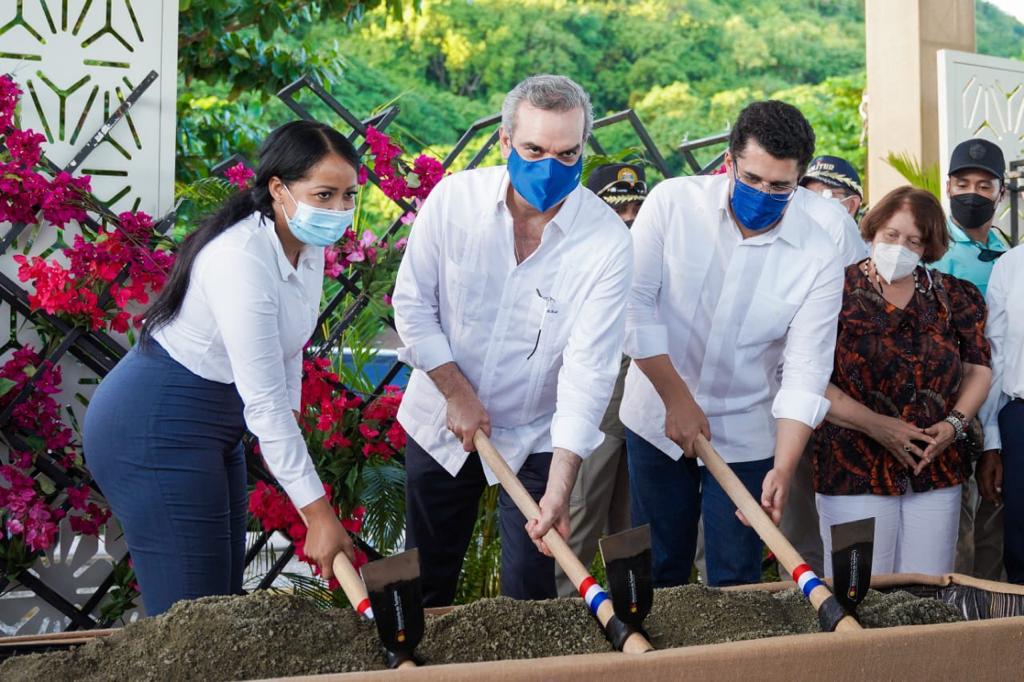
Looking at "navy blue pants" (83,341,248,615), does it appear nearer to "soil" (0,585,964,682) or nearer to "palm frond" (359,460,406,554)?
"soil" (0,585,964,682)

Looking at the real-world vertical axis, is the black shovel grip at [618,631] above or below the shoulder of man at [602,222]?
below

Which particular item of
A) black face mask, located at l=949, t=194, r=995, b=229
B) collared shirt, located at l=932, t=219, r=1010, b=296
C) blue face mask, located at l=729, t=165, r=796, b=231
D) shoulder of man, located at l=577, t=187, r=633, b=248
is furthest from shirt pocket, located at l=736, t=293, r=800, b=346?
black face mask, located at l=949, t=194, r=995, b=229

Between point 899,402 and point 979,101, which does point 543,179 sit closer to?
point 899,402

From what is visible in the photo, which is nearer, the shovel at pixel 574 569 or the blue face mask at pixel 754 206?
the shovel at pixel 574 569

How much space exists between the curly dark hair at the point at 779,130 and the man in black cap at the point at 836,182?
181 cm

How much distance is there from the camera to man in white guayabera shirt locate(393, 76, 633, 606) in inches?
99.7

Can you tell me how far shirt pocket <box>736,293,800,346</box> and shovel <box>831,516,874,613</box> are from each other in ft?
2.72

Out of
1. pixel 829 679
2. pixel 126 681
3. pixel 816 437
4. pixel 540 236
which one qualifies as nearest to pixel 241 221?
pixel 540 236

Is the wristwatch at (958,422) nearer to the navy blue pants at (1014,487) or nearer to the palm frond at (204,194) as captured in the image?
the navy blue pants at (1014,487)

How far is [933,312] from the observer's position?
3.38 metres

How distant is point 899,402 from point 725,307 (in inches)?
29.3

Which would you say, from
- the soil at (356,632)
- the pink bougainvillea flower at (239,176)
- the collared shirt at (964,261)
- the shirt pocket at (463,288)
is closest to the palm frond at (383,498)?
the pink bougainvillea flower at (239,176)

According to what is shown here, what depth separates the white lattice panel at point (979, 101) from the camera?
6285 mm

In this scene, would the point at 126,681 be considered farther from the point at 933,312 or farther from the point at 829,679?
the point at 933,312
